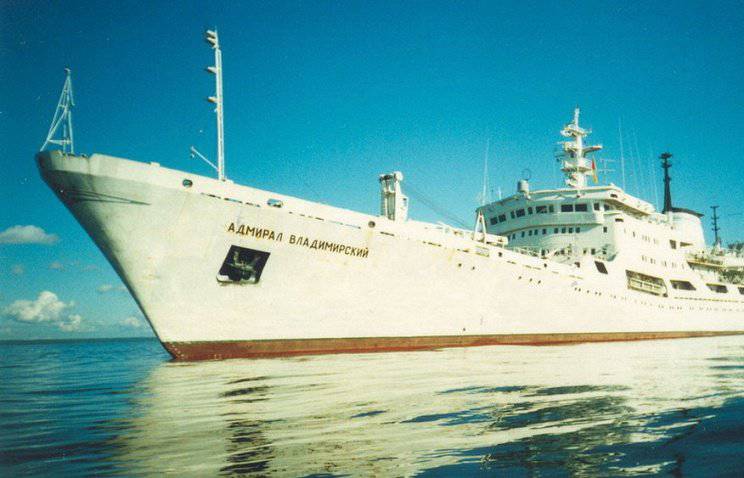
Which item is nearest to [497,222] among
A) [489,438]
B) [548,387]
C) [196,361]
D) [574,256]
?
[574,256]

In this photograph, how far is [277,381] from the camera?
8.88 meters

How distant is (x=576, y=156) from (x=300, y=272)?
883 inches

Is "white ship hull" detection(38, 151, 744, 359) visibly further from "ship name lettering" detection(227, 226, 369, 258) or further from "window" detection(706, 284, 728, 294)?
"window" detection(706, 284, 728, 294)

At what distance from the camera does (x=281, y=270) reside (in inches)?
568

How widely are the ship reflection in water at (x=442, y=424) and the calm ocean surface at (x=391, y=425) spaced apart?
0.8 inches

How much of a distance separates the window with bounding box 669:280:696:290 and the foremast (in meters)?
8.06

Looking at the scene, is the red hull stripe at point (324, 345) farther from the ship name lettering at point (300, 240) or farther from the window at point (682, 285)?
the window at point (682, 285)

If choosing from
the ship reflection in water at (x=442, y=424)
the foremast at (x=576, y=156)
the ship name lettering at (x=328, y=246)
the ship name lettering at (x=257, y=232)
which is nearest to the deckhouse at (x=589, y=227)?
the foremast at (x=576, y=156)

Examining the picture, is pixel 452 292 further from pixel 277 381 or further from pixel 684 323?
pixel 684 323

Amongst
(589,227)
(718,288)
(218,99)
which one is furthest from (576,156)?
(218,99)

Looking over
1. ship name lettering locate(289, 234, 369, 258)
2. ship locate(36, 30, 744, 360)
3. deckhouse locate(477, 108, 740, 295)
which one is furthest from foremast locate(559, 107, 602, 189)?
ship name lettering locate(289, 234, 369, 258)

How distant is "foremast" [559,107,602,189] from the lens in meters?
29.6

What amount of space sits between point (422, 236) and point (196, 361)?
27.5 feet

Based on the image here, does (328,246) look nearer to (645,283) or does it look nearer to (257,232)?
(257,232)
